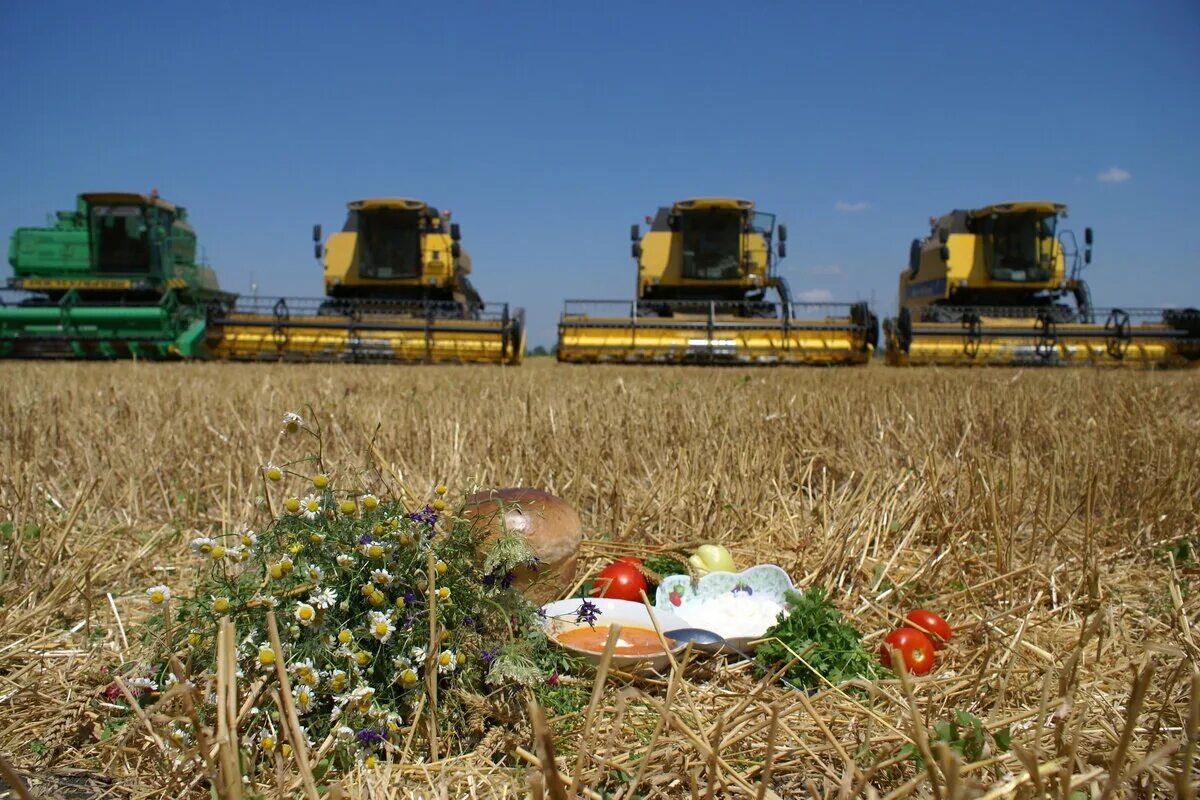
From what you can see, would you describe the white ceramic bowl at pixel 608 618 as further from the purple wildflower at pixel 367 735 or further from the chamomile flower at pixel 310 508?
the chamomile flower at pixel 310 508

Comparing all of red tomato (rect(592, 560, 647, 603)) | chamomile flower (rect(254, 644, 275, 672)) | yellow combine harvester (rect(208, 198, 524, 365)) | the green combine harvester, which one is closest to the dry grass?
chamomile flower (rect(254, 644, 275, 672))

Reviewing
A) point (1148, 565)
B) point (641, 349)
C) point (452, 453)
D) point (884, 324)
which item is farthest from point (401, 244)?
point (1148, 565)

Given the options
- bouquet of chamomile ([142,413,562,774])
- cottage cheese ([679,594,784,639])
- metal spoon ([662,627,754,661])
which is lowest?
cottage cheese ([679,594,784,639])

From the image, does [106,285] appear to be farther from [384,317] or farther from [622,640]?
[622,640]

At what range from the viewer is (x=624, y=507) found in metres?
3.27

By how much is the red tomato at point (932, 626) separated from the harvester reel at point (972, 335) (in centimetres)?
1340

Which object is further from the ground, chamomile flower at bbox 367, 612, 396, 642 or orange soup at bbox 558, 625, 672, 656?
chamomile flower at bbox 367, 612, 396, 642

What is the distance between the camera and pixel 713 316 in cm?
1433

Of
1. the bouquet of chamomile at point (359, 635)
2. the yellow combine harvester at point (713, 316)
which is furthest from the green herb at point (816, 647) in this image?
the yellow combine harvester at point (713, 316)

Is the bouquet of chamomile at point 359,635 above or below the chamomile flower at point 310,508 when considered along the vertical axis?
below

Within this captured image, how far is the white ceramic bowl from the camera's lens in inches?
73.2

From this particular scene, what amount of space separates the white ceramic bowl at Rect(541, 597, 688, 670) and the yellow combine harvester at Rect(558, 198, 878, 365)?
1171 centimetres

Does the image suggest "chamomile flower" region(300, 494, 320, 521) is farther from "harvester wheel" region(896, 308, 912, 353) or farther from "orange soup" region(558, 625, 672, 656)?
"harvester wheel" region(896, 308, 912, 353)

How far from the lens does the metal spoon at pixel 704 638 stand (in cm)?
194
